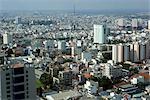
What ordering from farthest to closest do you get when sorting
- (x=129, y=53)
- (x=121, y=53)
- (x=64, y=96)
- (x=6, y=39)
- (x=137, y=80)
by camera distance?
(x=6, y=39)
(x=129, y=53)
(x=121, y=53)
(x=137, y=80)
(x=64, y=96)

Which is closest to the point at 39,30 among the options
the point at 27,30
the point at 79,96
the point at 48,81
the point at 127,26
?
the point at 27,30

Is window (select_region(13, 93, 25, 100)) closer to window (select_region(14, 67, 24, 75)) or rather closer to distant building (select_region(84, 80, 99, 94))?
window (select_region(14, 67, 24, 75))

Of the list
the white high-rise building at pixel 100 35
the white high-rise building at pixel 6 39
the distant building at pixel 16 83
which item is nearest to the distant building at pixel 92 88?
the distant building at pixel 16 83

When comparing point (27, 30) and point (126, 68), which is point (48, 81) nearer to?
point (126, 68)

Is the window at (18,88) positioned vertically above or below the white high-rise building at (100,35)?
above

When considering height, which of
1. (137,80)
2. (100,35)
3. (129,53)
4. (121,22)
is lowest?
(137,80)

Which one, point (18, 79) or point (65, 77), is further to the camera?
point (65, 77)

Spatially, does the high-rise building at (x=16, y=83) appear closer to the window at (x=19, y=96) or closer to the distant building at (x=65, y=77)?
the window at (x=19, y=96)

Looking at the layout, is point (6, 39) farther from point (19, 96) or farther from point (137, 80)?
point (19, 96)

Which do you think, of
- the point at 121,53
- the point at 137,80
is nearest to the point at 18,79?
the point at 137,80
